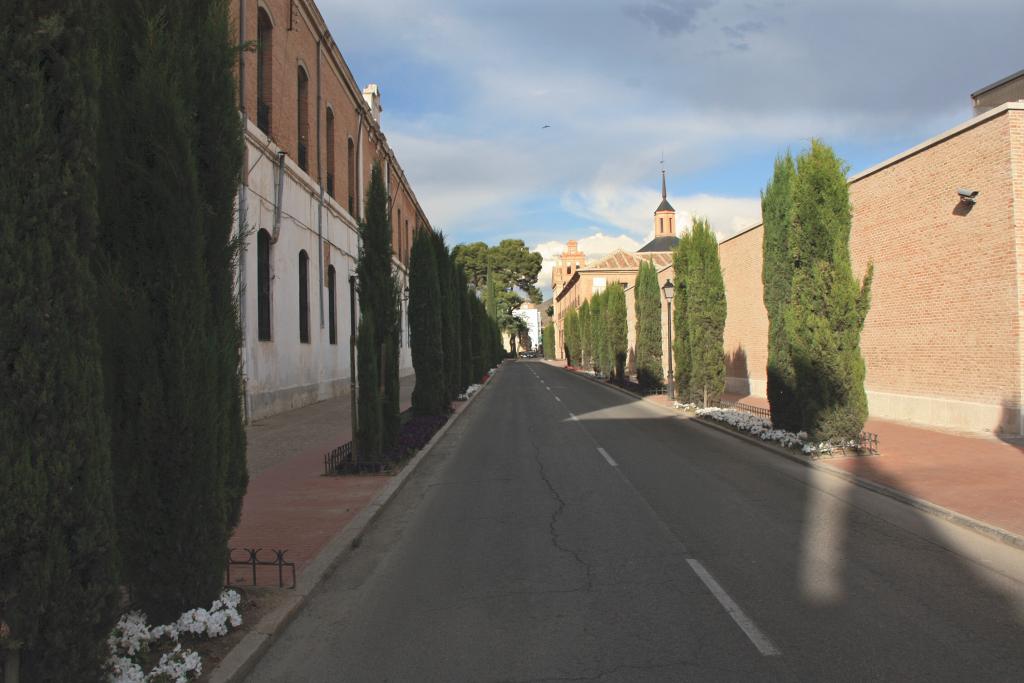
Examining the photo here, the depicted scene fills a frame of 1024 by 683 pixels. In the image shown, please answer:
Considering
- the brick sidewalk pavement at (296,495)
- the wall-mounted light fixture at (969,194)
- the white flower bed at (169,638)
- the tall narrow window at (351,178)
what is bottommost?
the brick sidewalk pavement at (296,495)

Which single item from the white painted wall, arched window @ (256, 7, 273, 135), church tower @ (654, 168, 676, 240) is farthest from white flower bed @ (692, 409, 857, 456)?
church tower @ (654, 168, 676, 240)

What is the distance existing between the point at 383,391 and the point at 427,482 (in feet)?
6.77

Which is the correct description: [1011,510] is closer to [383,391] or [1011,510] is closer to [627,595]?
[627,595]

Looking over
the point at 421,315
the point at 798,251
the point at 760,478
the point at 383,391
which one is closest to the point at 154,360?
the point at 383,391

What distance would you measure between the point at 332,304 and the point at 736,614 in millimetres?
25451

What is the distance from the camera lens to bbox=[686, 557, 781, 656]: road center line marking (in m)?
4.47

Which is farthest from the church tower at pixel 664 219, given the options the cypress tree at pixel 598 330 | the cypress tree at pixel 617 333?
the cypress tree at pixel 617 333

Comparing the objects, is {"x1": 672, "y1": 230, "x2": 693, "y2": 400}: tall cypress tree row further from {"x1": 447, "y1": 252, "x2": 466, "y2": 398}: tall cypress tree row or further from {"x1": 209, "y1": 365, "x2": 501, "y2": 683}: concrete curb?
{"x1": 209, "y1": 365, "x2": 501, "y2": 683}: concrete curb

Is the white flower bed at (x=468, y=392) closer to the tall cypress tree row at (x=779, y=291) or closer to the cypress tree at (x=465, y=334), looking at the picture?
the cypress tree at (x=465, y=334)

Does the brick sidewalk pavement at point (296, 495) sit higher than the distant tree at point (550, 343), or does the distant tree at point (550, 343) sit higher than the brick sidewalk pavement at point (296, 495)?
the distant tree at point (550, 343)

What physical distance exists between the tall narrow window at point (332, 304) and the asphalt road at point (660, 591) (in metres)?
19.1

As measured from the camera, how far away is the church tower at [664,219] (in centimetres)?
11038

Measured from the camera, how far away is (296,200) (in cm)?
2297

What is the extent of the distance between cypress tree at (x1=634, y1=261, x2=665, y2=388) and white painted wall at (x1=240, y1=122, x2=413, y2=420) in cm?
1235
